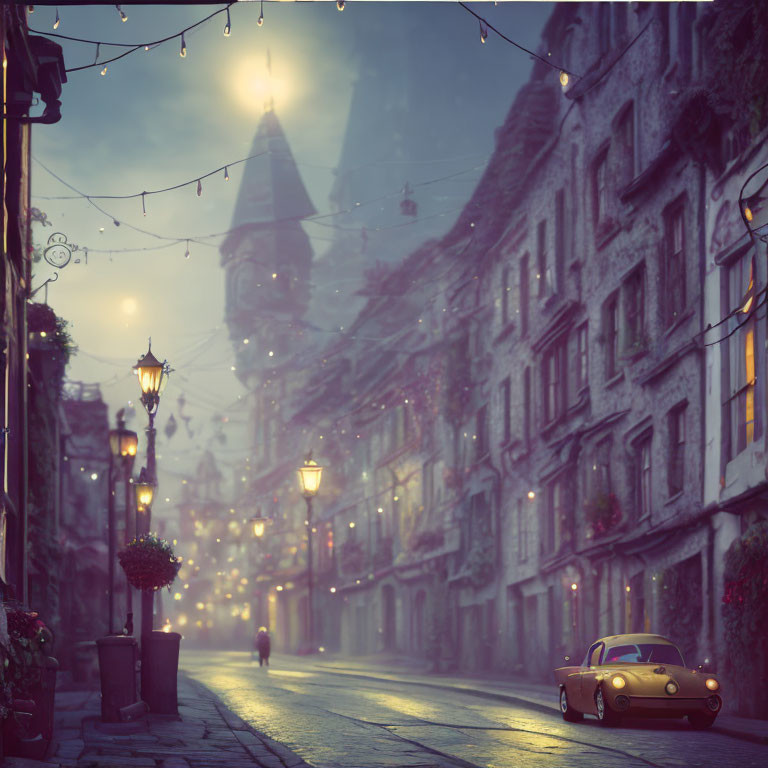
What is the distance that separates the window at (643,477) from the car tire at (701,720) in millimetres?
10223

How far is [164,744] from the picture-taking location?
13008mm

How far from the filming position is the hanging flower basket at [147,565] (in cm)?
1759

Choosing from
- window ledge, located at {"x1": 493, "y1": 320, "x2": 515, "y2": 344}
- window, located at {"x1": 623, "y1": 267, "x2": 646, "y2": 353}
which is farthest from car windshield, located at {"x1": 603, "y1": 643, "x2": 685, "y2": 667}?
window ledge, located at {"x1": 493, "y1": 320, "x2": 515, "y2": 344}

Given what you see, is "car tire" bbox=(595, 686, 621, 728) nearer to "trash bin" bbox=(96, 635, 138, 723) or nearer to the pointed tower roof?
"trash bin" bbox=(96, 635, 138, 723)

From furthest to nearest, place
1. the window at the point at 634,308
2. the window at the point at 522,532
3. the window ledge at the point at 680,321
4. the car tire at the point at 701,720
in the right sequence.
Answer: the window at the point at 522,532 → the window at the point at 634,308 → the window ledge at the point at 680,321 → the car tire at the point at 701,720

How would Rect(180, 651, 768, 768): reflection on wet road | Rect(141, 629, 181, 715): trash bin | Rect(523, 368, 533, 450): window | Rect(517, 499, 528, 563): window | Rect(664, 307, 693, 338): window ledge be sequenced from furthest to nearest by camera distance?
1. Rect(517, 499, 528, 563): window
2. Rect(523, 368, 533, 450): window
3. Rect(664, 307, 693, 338): window ledge
4. Rect(141, 629, 181, 715): trash bin
5. Rect(180, 651, 768, 768): reflection on wet road

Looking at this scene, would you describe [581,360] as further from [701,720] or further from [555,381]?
[701,720]

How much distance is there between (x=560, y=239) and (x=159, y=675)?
20.3 meters

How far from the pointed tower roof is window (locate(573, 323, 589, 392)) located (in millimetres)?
59938

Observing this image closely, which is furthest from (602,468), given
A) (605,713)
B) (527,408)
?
(605,713)

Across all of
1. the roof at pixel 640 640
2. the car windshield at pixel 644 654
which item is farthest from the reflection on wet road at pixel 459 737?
the roof at pixel 640 640

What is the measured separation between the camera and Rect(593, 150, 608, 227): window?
3022cm

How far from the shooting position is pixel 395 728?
15836 millimetres

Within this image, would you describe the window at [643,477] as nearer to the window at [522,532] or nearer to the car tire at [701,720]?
the window at [522,532]
